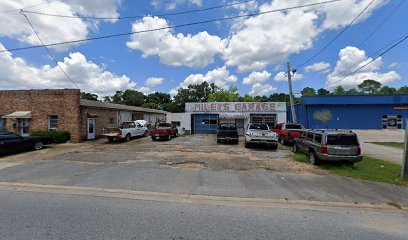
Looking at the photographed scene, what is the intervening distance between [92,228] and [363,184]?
788 cm

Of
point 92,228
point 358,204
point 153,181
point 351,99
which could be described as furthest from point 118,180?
point 351,99

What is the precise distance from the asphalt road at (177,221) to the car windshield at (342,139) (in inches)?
184

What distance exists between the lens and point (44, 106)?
19.5 m

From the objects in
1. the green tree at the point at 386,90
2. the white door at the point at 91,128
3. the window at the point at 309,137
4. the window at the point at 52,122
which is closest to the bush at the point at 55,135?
the window at the point at 52,122

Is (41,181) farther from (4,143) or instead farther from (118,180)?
(4,143)

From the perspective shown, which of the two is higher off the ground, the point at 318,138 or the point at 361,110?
the point at 361,110

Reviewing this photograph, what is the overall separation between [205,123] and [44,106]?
1621 cm

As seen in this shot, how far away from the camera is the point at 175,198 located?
592 cm

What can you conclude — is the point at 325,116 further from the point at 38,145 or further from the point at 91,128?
the point at 38,145

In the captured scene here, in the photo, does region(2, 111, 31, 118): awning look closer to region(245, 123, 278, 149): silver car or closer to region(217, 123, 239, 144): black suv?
region(217, 123, 239, 144): black suv

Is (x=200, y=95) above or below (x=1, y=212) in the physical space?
above

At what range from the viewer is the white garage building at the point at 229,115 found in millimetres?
26062

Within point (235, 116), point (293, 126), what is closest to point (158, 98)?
point (235, 116)

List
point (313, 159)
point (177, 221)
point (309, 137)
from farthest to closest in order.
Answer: point (309, 137) < point (313, 159) < point (177, 221)
